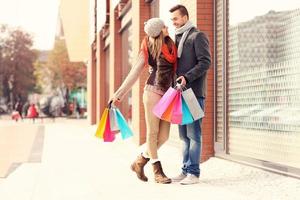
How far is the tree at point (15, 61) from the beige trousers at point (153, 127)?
70.7 m

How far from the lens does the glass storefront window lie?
5637mm

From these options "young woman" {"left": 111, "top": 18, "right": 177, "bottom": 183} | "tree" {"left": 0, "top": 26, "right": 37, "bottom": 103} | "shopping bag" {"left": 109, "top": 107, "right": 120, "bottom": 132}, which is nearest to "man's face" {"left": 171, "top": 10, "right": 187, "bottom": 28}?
"young woman" {"left": 111, "top": 18, "right": 177, "bottom": 183}

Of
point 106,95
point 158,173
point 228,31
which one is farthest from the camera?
point 106,95

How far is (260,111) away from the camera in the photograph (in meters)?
6.32

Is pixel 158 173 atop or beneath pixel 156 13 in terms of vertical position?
beneath

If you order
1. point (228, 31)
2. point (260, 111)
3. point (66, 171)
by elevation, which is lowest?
point (66, 171)

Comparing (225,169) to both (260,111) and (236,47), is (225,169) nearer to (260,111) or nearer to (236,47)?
(260,111)

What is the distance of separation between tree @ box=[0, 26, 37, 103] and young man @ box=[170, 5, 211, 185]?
7091cm

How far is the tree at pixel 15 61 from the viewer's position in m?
75.1

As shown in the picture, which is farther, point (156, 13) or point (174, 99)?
point (156, 13)

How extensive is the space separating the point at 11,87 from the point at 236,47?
7250 centimetres

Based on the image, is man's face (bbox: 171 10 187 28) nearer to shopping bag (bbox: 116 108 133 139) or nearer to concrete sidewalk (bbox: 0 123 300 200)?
shopping bag (bbox: 116 108 133 139)

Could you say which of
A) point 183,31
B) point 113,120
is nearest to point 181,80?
point 183,31

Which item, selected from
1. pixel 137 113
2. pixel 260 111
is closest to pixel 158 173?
pixel 260 111
